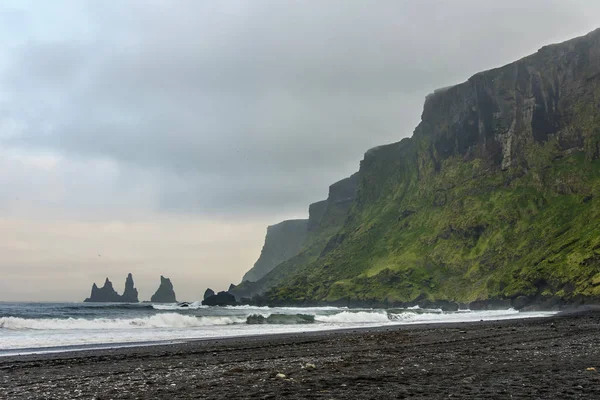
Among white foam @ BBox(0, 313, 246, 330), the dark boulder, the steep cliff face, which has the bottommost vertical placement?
the dark boulder

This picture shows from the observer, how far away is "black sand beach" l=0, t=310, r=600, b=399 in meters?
13.8

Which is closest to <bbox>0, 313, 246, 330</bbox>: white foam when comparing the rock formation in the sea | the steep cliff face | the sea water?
the sea water

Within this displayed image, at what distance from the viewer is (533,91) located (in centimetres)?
19350

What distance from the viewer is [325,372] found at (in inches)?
718

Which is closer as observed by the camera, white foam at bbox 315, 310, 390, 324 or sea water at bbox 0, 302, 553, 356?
sea water at bbox 0, 302, 553, 356

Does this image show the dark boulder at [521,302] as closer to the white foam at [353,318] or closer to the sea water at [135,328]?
the sea water at [135,328]

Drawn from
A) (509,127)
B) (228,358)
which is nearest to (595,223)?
(509,127)

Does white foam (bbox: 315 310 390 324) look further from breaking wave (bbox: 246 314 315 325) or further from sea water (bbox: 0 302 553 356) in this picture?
breaking wave (bbox: 246 314 315 325)

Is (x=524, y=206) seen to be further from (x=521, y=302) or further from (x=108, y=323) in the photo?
(x=108, y=323)

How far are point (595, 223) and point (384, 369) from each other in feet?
434

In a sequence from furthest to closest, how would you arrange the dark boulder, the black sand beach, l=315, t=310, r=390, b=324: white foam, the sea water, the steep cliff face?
the steep cliff face, the dark boulder, l=315, t=310, r=390, b=324: white foam, the sea water, the black sand beach

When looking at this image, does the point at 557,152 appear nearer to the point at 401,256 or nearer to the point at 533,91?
the point at 533,91

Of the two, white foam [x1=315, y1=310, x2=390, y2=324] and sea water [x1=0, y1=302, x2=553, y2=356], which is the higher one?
sea water [x1=0, y1=302, x2=553, y2=356]

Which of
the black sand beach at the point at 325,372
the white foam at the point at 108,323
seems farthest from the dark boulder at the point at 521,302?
the black sand beach at the point at 325,372
